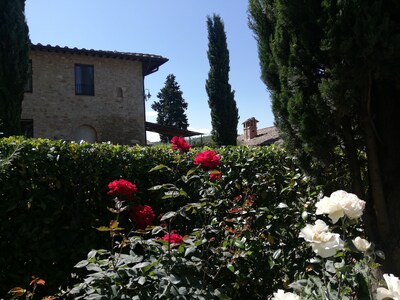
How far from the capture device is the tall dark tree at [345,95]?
267 cm

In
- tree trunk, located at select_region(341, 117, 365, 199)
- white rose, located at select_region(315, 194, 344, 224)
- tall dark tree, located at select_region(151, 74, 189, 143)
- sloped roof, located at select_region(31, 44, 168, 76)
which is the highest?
tall dark tree, located at select_region(151, 74, 189, 143)

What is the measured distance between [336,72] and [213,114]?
61.9ft

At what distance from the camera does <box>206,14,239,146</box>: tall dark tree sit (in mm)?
21312

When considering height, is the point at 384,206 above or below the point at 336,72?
below

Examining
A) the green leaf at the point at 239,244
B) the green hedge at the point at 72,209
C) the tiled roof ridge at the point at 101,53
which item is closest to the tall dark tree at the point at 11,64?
the tiled roof ridge at the point at 101,53

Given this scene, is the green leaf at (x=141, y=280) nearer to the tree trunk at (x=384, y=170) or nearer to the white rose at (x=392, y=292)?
the white rose at (x=392, y=292)

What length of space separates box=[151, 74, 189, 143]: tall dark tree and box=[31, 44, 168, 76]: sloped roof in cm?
2347

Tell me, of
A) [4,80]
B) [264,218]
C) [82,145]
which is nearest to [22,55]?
[4,80]

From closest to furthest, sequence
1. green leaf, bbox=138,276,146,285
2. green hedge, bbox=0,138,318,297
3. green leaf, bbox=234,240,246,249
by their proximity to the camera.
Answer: green leaf, bbox=138,276,146,285
green leaf, bbox=234,240,246,249
green hedge, bbox=0,138,318,297

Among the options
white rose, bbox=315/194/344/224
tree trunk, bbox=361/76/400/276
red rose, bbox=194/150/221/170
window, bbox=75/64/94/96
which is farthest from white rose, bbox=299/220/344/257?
window, bbox=75/64/94/96

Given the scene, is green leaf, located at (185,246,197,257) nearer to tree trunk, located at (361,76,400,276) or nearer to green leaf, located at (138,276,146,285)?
green leaf, located at (138,276,146,285)

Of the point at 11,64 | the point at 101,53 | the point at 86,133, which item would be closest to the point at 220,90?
the point at 101,53

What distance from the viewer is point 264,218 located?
301cm

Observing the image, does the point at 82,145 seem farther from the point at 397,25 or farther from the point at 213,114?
the point at 213,114
